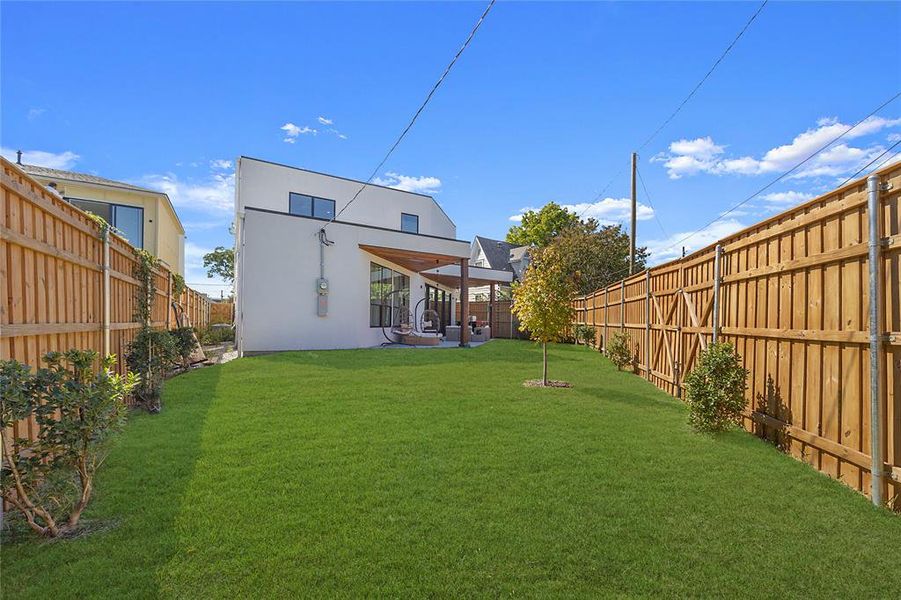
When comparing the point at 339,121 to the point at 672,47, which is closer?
the point at 672,47

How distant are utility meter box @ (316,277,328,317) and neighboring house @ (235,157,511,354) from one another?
3 cm

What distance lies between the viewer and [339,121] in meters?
10.3

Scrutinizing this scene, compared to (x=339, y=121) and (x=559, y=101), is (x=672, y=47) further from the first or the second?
(x=339, y=121)

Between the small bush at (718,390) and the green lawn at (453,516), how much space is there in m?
0.24

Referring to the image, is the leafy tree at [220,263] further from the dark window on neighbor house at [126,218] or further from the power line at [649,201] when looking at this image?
the power line at [649,201]

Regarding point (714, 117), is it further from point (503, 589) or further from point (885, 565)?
point (503, 589)

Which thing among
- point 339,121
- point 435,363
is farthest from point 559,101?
point 435,363

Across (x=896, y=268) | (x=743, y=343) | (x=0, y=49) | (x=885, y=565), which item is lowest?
(x=885, y=565)

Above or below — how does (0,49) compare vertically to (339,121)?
below

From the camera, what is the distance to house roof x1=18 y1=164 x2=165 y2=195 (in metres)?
13.7

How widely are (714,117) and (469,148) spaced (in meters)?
5.60

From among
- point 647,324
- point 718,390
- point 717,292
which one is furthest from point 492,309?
point 718,390

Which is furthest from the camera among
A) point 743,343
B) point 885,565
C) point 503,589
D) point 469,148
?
point 469,148

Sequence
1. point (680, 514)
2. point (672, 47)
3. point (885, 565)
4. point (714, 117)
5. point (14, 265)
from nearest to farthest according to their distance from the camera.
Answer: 1. point (885, 565)
2. point (680, 514)
3. point (14, 265)
4. point (672, 47)
5. point (714, 117)
